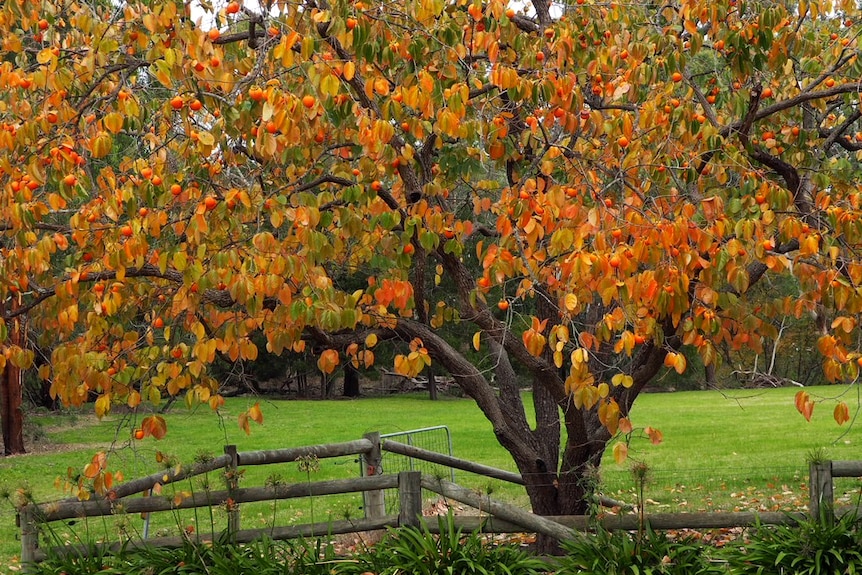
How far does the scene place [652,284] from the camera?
490cm

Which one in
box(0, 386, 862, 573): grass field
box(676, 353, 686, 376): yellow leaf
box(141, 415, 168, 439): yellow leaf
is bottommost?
box(0, 386, 862, 573): grass field

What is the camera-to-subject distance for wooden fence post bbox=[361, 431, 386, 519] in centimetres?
844

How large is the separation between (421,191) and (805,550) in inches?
135

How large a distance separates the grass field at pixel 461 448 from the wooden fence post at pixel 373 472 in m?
0.21

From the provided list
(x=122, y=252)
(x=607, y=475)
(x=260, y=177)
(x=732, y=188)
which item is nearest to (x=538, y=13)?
(x=732, y=188)

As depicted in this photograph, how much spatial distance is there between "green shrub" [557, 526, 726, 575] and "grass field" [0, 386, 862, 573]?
1.46 ft

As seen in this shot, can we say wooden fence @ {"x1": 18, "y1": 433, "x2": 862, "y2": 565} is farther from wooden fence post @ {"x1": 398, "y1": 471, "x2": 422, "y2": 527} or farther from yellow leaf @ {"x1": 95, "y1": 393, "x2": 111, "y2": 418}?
yellow leaf @ {"x1": 95, "y1": 393, "x2": 111, "y2": 418}

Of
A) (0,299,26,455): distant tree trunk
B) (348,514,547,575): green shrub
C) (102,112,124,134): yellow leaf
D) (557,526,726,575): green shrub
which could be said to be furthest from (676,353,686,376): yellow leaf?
(0,299,26,455): distant tree trunk

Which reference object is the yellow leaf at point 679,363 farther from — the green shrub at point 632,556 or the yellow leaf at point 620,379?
the green shrub at point 632,556

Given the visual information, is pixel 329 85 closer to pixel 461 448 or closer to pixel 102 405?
pixel 102 405

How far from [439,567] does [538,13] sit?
4.21m

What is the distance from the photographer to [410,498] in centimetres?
659

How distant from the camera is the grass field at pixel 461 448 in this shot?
1116 centimetres

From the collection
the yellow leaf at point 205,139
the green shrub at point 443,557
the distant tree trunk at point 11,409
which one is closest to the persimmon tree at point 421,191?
the yellow leaf at point 205,139
